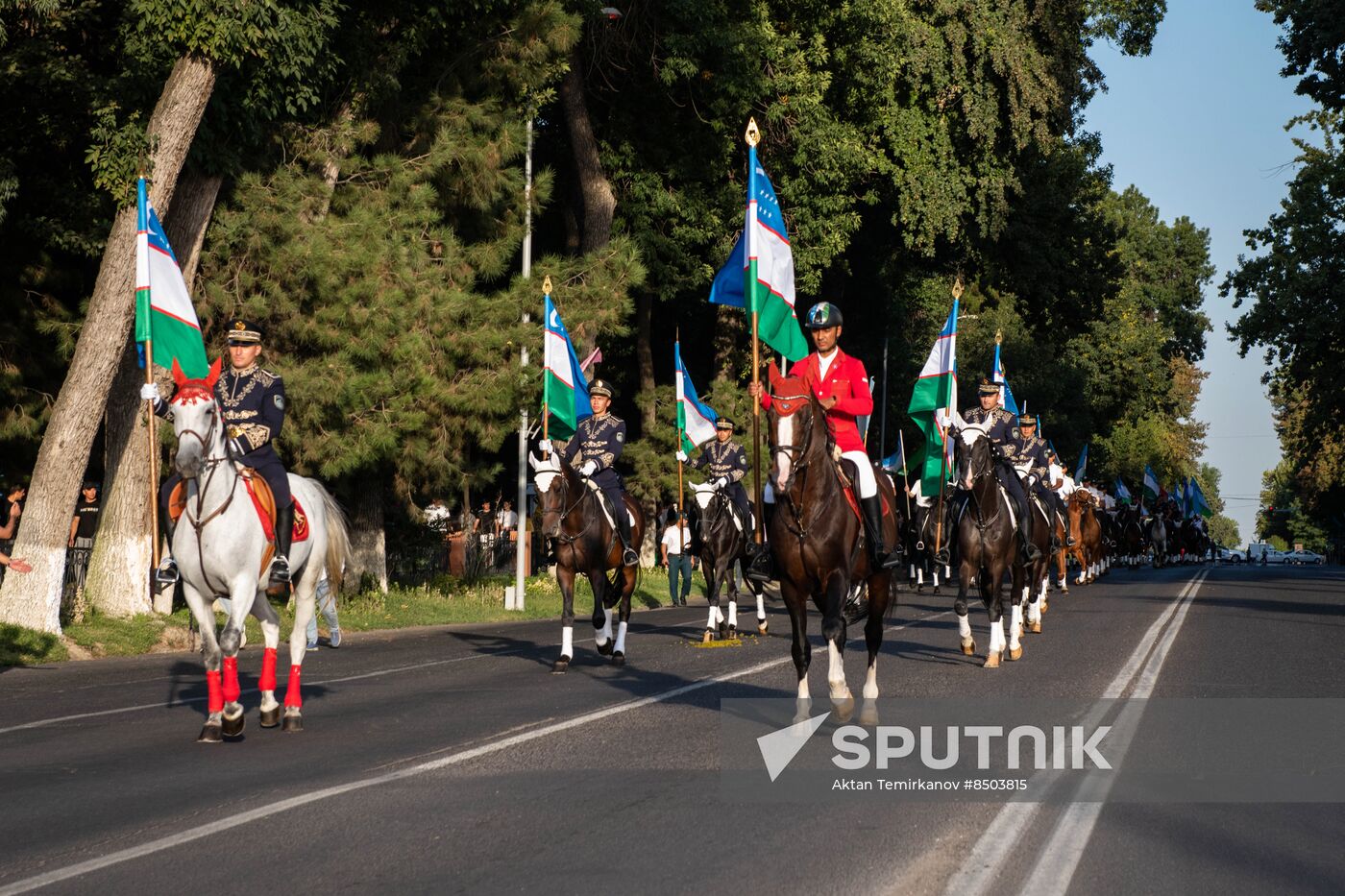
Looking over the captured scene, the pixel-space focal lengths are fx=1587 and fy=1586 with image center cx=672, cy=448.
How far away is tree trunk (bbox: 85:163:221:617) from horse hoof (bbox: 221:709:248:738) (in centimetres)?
1131

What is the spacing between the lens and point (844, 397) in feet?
38.8

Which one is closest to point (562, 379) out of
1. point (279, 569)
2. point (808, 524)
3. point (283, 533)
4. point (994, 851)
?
point (283, 533)

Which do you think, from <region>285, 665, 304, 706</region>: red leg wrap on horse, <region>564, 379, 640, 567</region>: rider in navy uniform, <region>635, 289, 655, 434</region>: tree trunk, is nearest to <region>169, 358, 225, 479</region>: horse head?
<region>285, 665, 304, 706</region>: red leg wrap on horse

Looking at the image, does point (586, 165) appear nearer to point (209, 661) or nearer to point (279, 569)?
point (279, 569)

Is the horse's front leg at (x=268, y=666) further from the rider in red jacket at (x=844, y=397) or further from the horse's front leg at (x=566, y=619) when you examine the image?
the horse's front leg at (x=566, y=619)

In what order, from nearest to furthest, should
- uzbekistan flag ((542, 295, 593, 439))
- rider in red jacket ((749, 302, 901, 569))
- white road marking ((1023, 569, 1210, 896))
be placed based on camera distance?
1. white road marking ((1023, 569, 1210, 896))
2. rider in red jacket ((749, 302, 901, 569))
3. uzbekistan flag ((542, 295, 593, 439))

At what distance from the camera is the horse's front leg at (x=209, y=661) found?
11375 mm

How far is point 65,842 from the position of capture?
7.83 m

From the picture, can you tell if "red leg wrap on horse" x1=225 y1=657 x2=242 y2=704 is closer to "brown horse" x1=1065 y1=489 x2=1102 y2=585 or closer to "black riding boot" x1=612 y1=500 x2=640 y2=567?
"black riding boot" x1=612 y1=500 x2=640 y2=567

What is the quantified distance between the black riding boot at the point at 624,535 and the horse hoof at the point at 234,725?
683 cm

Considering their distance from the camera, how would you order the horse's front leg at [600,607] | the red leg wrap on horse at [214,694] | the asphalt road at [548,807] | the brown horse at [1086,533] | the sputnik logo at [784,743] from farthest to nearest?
the brown horse at [1086,533]
the horse's front leg at [600,607]
the red leg wrap on horse at [214,694]
the sputnik logo at [784,743]
the asphalt road at [548,807]

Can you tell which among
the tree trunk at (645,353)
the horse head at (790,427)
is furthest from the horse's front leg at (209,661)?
the tree trunk at (645,353)

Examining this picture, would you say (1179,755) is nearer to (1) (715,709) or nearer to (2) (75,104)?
(1) (715,709)

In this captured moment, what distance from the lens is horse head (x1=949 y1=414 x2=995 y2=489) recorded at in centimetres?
1689
